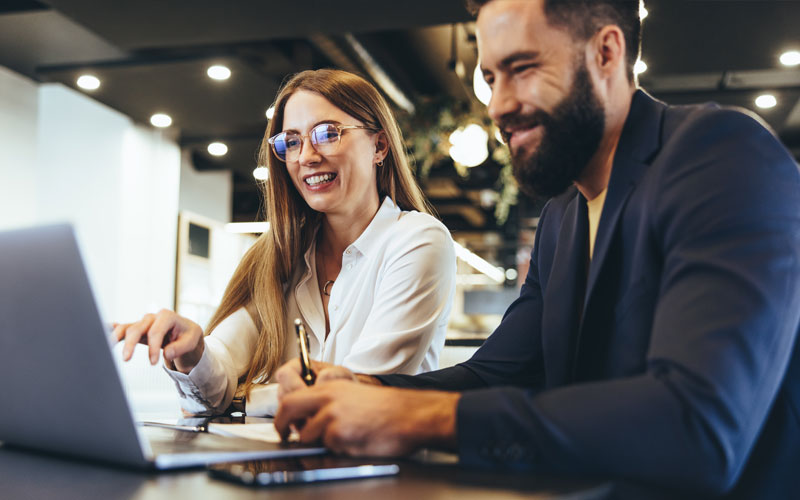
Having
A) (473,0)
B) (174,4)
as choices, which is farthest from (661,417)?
(174,4)

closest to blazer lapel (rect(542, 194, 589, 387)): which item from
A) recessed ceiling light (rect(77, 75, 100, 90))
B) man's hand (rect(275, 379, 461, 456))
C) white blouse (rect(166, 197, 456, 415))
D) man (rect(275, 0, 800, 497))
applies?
man (rect(275, 0, 800, 497))

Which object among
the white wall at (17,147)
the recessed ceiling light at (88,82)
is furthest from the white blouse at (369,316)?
the white wall at (17,147)

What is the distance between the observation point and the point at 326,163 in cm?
191

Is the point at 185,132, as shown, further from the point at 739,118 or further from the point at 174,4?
the point at 739,118

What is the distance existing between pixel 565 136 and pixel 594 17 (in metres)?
0.20

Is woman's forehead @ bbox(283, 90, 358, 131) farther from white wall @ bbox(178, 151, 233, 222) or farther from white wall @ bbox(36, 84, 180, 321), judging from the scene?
white wall @ bbox(178, 151, 233, 222)

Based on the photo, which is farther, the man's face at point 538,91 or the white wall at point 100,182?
the white wall at point 100,182

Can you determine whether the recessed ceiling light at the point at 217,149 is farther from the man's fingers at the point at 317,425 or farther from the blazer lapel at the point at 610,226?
the man's fingers at the point at 317,425

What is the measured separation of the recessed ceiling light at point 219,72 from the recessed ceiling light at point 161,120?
49.6 inches

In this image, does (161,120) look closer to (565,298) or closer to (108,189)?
(108,189)

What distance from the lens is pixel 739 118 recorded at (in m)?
1.00

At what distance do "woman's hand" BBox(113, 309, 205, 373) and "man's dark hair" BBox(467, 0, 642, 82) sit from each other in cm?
→ 79

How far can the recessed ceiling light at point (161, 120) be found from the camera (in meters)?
6.59

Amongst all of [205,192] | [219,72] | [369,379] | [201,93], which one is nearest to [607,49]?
[369,379]
